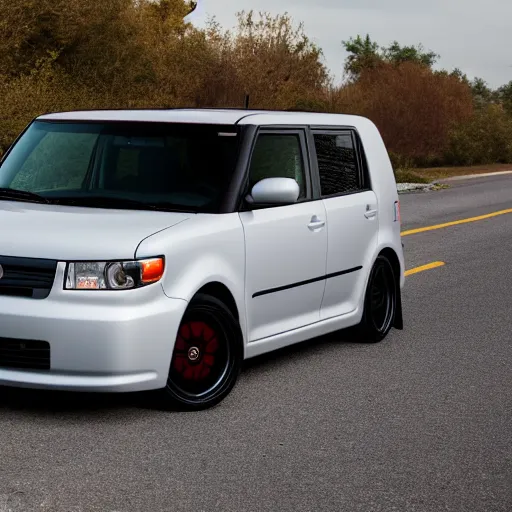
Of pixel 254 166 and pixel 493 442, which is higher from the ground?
pixel 254 166

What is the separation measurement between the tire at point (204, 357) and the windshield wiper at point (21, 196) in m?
1.18

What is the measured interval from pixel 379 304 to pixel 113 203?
278cm

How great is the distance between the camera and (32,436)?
20.1 feet

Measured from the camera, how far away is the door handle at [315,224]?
7876 mm

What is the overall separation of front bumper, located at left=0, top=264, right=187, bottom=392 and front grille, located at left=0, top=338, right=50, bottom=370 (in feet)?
0.11

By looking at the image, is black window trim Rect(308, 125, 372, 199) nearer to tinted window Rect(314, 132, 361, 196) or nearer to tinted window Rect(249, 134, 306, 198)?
tinted window Rect(314, 132, 361, 196)

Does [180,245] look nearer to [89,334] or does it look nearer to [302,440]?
[89,334]

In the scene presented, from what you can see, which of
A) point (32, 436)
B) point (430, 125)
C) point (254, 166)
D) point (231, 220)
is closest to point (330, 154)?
point (254, 166)

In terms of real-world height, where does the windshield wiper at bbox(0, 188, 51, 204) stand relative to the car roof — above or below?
below

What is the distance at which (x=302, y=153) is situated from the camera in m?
8.17

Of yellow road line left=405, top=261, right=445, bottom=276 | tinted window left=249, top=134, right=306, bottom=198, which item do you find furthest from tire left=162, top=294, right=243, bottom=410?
yellow road line left=405, top=261, right=445, bottom=276

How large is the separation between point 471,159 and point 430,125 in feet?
6.60

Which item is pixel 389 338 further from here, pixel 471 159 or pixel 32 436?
pixel 471 159

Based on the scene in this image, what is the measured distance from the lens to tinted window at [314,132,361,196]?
841cm
